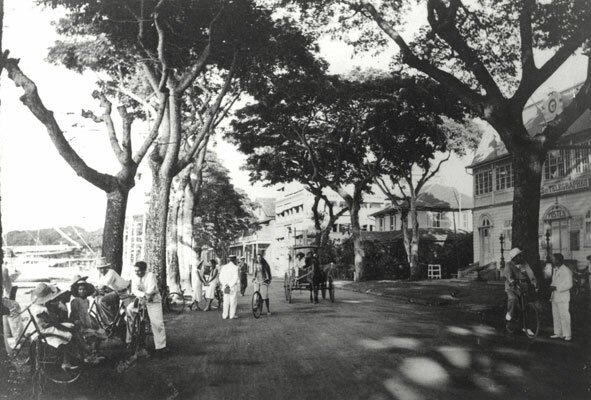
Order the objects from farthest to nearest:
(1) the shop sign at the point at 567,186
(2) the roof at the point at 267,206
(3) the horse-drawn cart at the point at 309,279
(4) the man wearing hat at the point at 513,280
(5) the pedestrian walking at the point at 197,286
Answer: (2) the roof at the point at 267,206 < (1) the shop sign at the point at 567,186 < (3) the horse-drawn cart at the point at 309,279 < (5) the pedestrian walking at the point at 197,286 < (4) the man wearing hat at the point at 513,280

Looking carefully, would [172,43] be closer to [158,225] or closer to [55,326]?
[158,225]

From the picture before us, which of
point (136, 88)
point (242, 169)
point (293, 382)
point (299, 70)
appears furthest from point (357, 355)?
point (242, 169)

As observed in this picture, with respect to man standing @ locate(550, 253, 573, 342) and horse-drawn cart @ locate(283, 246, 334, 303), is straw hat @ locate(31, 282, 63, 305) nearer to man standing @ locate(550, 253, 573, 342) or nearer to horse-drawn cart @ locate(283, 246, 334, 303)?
man standing @ locate(550, 253, 573, 342)

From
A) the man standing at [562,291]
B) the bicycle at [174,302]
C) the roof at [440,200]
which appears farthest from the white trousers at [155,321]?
the roof at [440,200]

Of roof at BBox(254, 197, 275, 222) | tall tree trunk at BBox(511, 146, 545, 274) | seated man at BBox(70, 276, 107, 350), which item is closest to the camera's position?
seated man at BBox(70, 276, 107, 350)

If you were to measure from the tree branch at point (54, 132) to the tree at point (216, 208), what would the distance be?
2954 centimetres

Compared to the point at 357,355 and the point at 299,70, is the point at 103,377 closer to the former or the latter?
the point at 357,355

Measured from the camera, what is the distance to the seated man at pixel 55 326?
700 cm

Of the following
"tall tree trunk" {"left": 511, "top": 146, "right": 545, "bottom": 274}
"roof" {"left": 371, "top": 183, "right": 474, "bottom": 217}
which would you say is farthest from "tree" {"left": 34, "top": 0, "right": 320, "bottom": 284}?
"roof" {"left": 371, "top": 183, "right": 474, "bottom": 217}

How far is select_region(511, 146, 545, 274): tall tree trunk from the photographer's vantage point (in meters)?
12.8

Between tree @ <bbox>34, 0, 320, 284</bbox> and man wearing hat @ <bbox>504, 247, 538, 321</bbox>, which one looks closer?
man wearing hat @ <bbox>504, 247, 538, 321</bbox>

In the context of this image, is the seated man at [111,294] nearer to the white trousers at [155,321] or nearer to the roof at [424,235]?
the white trousers at [155,321]

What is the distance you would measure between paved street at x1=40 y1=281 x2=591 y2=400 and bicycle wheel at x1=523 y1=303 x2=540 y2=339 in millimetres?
364

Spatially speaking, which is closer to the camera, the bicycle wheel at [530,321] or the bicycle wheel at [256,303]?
the bicycle wheel at [530,321]
